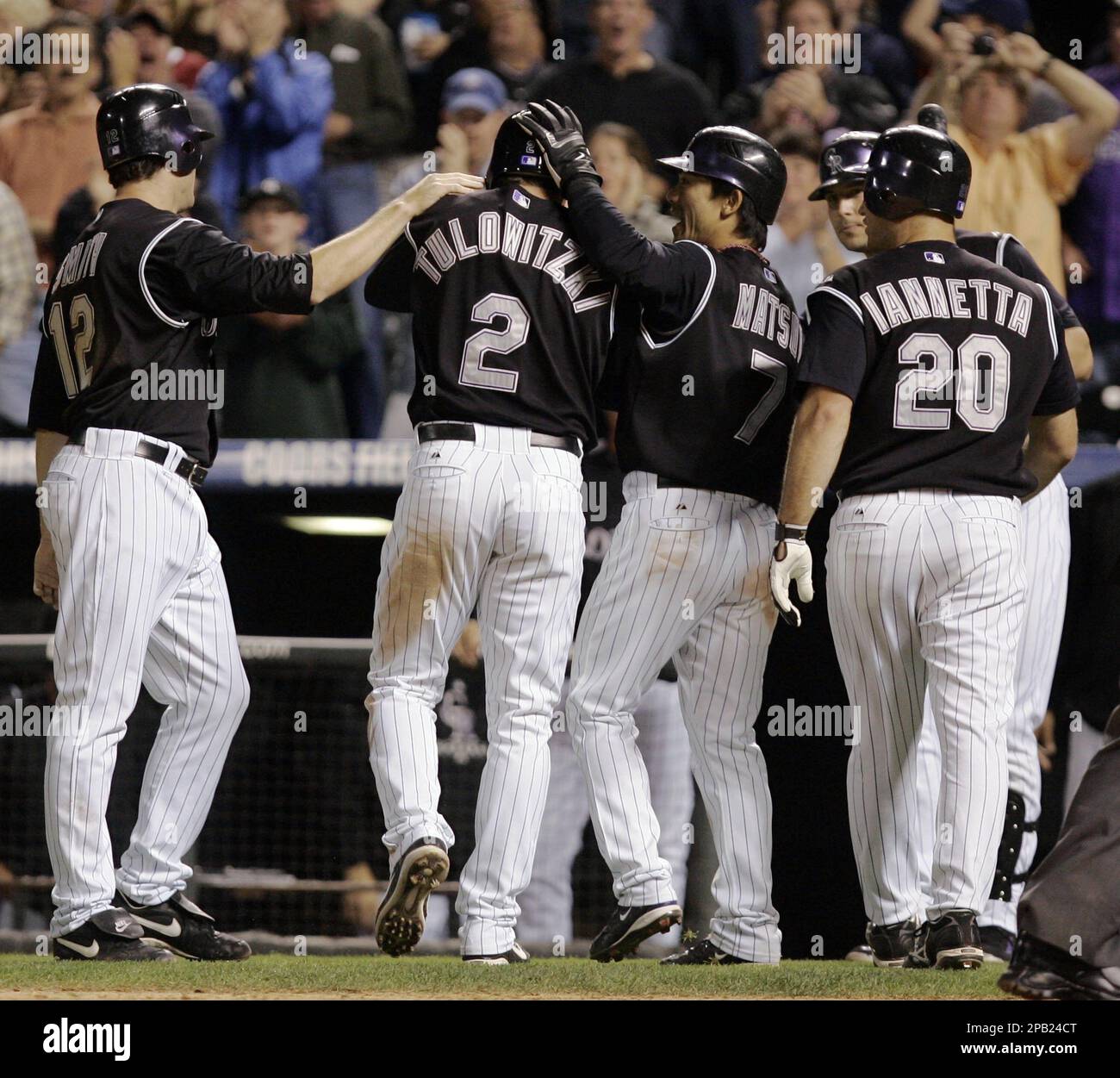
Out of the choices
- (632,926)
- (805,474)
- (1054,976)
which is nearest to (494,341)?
(805,474)

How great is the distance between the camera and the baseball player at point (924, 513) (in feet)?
11.9

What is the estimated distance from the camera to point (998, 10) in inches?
256

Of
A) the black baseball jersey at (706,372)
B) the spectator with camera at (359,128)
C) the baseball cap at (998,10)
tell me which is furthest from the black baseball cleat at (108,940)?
the baseball cap at (998,10)

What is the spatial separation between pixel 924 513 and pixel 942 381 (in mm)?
313

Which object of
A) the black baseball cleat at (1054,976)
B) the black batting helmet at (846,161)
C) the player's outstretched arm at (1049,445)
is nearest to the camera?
the black baseball cleat at (1054,976)

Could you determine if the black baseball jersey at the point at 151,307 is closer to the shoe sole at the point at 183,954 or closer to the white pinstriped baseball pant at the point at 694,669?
the white pinstriped baseball pant at the point at 694,669

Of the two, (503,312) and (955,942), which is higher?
(503,312)

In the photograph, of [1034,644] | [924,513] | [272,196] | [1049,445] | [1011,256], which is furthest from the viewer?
[272,196]

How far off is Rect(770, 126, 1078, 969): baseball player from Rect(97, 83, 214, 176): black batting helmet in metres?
1.59

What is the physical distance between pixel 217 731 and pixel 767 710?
2.13 meters

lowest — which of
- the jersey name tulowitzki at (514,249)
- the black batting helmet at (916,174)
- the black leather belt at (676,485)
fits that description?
the black leather belt at (676,485)

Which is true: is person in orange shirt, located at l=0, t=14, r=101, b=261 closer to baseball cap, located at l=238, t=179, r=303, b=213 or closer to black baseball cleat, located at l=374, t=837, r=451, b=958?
baseball cap, located at l=238, t=179, r=303, b=213

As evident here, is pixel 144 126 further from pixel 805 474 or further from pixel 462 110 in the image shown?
pixel 462 110

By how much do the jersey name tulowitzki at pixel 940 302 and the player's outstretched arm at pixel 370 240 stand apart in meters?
1.00
